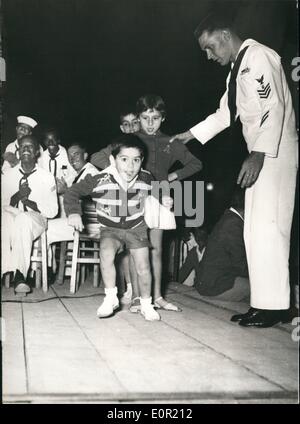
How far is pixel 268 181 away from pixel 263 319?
56 centimetres

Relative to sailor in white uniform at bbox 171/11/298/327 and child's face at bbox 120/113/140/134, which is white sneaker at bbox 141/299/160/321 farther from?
child's face at bbox 120/113/140/134

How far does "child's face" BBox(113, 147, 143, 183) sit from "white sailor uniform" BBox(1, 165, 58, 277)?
100cm

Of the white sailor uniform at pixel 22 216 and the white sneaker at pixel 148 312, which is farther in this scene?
the white sailor uniform at pixel 22 216

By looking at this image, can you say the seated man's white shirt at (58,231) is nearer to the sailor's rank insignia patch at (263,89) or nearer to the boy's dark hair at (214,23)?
the boy's dark hair at (214,23)

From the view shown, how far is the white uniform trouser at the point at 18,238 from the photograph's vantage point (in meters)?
2.79

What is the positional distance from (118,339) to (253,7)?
2.28 meters

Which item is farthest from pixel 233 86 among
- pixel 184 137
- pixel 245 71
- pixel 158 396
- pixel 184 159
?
pixel 158 396

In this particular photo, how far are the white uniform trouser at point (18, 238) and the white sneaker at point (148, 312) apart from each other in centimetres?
106

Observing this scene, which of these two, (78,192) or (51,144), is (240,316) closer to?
(78,192)

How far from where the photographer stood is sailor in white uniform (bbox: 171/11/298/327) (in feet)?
5.88

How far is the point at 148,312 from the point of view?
1945 mm

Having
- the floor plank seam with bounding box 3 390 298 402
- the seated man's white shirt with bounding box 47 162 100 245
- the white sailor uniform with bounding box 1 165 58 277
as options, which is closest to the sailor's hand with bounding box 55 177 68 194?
the white sailor uniform with bounding box 1 165 58 277

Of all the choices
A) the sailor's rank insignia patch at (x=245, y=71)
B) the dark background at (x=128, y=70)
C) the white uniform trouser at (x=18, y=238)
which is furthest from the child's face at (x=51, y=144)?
the sailor's rank insignia patch at (x=245, y=71)

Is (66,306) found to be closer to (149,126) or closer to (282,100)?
(149,126)
